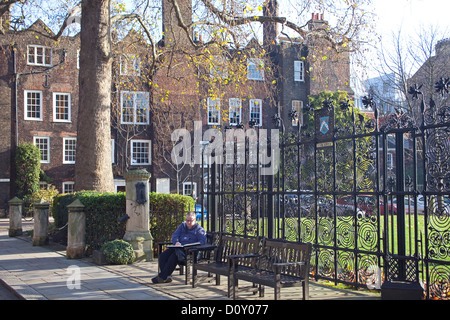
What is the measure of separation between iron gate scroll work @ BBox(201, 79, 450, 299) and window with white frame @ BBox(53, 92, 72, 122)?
83.6 ft

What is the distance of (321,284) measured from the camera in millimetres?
8602

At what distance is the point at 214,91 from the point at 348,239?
11.3 m

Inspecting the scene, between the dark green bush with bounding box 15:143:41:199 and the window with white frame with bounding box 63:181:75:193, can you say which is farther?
the window with white frame with bounding box 63:181:75:193

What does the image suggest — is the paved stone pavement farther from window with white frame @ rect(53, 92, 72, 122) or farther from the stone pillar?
window with white frame @ rect(53, 92, 72, 122)

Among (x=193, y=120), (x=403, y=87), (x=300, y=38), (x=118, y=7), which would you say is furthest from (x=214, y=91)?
(x=193, y=120)

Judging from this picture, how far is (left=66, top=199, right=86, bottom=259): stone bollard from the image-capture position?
12.3m

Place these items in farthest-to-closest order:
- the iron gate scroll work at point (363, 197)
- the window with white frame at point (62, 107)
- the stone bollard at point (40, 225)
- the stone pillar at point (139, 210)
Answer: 1. the window with white frame at point (62, 107)
2. the stone bollard at point (40, 225)
3. the stone pillar at point (139, 210)
4. the iron gate scroll work at point (363, 197)

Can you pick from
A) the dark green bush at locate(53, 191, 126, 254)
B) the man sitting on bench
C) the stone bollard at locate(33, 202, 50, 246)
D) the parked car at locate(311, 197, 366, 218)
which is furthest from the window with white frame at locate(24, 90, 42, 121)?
the parked car at locate(311, 197, 366, 218)

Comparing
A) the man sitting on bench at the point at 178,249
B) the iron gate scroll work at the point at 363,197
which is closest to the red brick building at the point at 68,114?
the iron gate scroll work at the point at 363,197

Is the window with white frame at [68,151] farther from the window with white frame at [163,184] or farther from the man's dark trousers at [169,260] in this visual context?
the man's dark trousers at [169,260]

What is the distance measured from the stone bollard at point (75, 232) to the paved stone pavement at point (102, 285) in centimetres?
26

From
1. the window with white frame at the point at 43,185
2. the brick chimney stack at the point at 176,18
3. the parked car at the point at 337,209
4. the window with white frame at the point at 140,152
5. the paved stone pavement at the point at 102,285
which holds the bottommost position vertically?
the paved stone pavement at the point at 102,285

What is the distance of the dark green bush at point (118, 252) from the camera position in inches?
436
